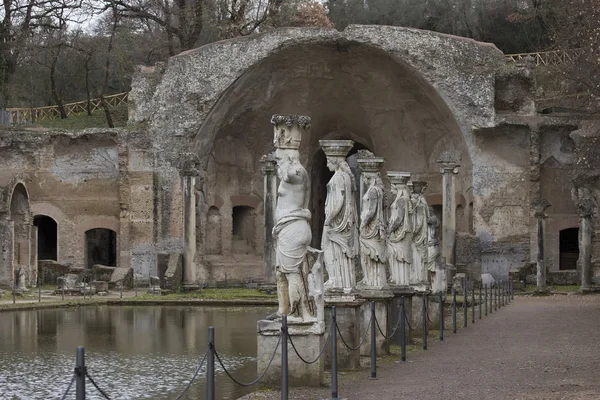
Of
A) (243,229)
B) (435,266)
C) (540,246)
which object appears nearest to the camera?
(435,266)

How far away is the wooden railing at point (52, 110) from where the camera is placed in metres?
43.4

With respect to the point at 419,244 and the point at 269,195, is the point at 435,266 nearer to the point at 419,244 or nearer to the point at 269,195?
the point at 419,244

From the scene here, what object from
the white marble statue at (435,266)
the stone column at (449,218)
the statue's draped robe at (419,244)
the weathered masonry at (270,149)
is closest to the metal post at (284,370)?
the statue's draped robe at (419,244)

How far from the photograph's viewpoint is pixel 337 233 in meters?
13.9

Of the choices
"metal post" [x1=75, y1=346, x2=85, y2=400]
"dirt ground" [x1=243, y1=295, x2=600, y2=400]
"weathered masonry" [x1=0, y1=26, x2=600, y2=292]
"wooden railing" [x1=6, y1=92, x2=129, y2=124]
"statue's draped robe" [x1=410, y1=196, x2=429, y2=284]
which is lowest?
"dirt ground" [x1=243, y1=295, x2=600, y2=400]

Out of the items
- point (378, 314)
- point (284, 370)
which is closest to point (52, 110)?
point (378, 314)

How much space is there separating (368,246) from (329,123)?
2375 centimetres

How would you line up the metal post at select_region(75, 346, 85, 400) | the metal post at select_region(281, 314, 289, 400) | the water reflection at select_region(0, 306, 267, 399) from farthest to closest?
the water reflection at select_region(0, 306, 267, 399) → the metal post at select_region(281, 314, 289, 400) → the metal post at select_region(75, 346, 85, 400)

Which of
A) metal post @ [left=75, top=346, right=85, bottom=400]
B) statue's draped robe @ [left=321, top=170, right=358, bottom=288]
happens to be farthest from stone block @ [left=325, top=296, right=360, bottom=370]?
metal post @ [left=75, top=346, right=85, bottom=400]

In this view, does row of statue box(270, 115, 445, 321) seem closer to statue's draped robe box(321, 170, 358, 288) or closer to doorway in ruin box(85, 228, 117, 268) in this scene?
statue's draped robe box(321, 170, 358, 288)

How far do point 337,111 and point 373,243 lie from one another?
23213mm

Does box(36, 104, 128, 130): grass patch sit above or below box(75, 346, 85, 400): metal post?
above

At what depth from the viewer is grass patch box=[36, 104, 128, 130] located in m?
40.8

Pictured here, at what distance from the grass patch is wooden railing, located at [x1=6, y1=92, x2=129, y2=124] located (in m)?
0.66
